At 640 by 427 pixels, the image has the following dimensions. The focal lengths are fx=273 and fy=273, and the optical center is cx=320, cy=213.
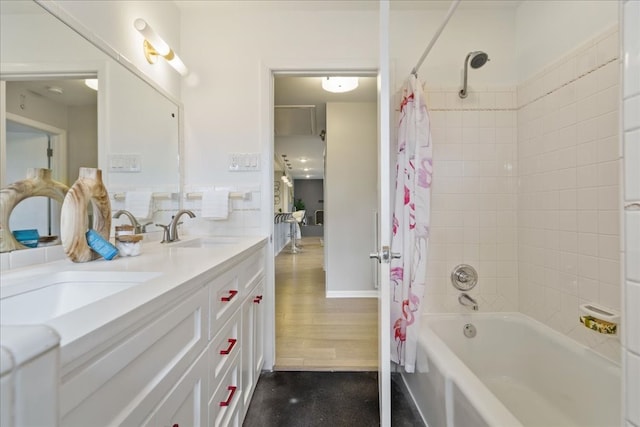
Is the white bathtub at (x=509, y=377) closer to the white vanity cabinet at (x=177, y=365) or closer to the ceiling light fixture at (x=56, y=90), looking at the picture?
the white vanity cabinet at (x=177, y=365)

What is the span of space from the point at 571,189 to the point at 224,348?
6.11 ft

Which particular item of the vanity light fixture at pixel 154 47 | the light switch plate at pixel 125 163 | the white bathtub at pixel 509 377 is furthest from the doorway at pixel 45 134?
the white bathtub at pixel 509 377

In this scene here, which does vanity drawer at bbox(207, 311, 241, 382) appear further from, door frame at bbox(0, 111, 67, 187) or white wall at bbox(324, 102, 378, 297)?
white wall at bbox(324, 102, 378, 297)

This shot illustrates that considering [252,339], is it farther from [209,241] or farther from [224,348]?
[209,241]

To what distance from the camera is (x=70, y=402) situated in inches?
16.6

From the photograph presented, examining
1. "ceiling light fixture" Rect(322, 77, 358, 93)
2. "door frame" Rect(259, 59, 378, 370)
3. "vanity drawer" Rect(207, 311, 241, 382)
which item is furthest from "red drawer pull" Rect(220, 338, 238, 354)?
"ceiling light fixture" Rect(322, 77, 358, 93)

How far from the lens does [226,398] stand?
110cm

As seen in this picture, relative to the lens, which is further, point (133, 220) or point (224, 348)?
point (133, 220)

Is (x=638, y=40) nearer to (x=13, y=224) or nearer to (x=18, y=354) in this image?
(x=18, y=354)

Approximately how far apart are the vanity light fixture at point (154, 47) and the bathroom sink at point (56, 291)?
1.30 meters

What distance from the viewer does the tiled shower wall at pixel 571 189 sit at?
1.25 m

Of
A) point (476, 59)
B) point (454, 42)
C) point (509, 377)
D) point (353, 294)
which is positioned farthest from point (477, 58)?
point (353, 294)

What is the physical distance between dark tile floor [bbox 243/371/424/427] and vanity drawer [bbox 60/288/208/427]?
91cm

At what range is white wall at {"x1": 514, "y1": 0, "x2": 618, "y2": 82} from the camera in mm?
1319
